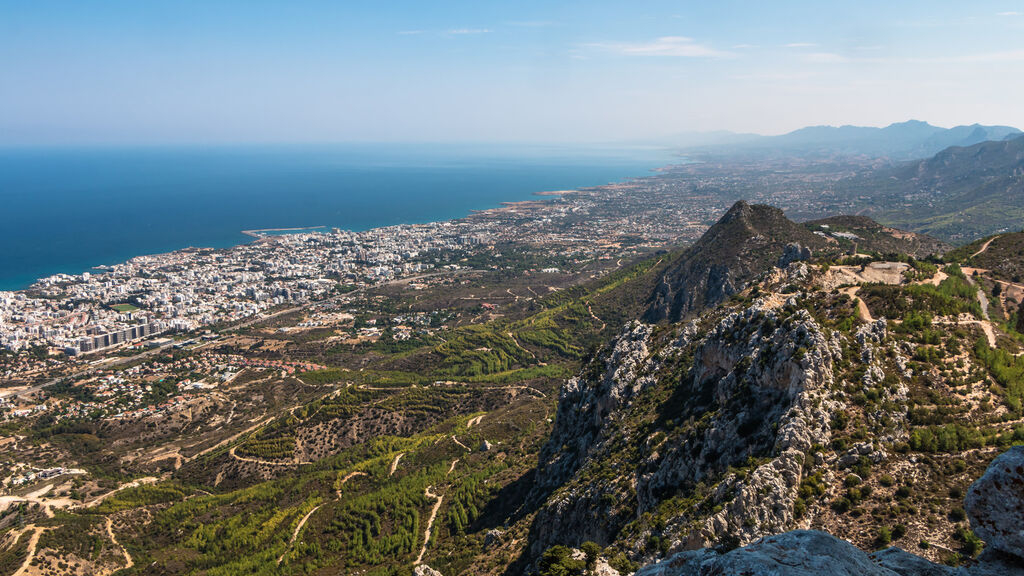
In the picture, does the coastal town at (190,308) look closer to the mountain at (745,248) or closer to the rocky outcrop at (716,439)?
the mountain at (745,248)

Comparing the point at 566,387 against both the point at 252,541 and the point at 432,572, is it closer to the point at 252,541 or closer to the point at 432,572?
the point at 432,572

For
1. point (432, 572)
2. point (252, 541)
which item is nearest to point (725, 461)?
point (432, 572)

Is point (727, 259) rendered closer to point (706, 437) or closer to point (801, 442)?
point (706, 437)

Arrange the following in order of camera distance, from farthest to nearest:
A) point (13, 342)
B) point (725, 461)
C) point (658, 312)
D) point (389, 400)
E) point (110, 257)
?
point (110, 257) < point (13, 342) < point (658, 312) < point (389, 400) < point (725, 461)

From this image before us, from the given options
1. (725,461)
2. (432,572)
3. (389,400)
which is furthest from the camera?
(389,400)

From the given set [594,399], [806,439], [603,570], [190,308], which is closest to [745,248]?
[594,399]
